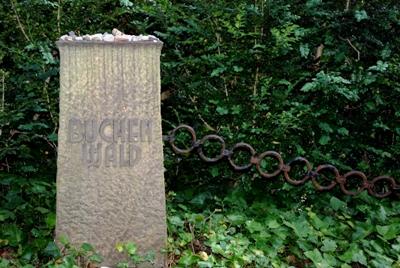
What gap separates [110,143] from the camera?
300cm

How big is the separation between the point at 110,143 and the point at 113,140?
0.02 m

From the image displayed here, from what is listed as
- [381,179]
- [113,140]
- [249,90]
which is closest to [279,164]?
[381,179]

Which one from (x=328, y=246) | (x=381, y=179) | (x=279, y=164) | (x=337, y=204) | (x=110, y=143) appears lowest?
(x=328, y=246)

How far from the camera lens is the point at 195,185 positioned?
Result: 14.0ft

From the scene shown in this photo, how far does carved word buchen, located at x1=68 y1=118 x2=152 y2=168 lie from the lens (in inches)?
116

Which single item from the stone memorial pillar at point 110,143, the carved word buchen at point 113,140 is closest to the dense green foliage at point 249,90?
the stone memorial pillar at point 110,143

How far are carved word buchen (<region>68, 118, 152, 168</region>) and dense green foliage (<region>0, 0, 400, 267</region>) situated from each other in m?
0.79

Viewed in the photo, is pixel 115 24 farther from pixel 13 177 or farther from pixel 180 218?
pixel 180 218

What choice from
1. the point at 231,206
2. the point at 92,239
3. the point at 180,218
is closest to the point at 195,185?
the point at 231,206

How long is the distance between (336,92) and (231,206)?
3.57 ft

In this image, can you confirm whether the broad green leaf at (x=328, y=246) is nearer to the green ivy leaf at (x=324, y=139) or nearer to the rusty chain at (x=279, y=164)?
→ the rusty chain at (x=279, y=164)

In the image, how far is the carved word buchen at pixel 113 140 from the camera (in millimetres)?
2955

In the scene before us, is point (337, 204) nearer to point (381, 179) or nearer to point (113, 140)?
point (381, 179)

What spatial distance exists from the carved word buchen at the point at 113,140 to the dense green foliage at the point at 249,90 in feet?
2.60
